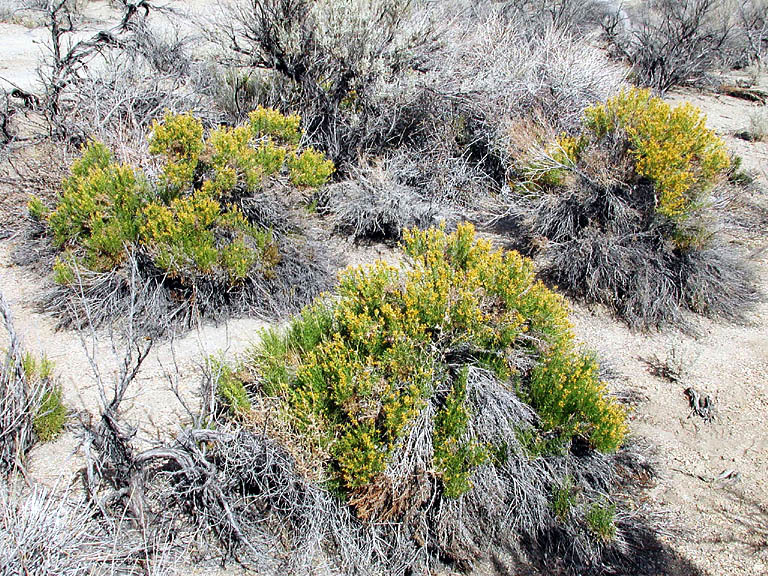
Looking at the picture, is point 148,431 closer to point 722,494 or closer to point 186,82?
point 722,494

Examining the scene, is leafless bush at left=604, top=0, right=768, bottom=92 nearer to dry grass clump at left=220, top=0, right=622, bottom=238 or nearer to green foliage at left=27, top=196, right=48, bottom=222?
dry grass clump at left=220, top=0, right=622, bottom=238

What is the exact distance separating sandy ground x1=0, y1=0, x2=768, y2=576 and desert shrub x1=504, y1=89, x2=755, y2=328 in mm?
270

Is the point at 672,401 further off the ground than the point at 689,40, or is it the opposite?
the point at 689,40

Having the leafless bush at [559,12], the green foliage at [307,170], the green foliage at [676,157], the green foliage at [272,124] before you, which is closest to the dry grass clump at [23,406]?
the green foliage at [307,170]

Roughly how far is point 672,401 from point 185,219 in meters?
4.21

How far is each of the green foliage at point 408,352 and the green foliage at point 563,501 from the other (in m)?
0.31

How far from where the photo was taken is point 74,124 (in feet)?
21.6

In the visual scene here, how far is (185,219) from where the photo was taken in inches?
194

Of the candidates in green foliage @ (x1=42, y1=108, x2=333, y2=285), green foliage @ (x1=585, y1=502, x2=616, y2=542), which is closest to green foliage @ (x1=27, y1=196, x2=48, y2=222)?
green foliage @ (x1=42, y1=108, x2=333, y2=285)

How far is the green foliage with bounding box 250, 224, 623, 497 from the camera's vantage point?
3428mm

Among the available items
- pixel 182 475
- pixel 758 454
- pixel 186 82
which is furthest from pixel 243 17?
pixel 758 454

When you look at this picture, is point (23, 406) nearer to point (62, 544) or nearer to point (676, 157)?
point (62, 544)

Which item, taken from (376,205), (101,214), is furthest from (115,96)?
(376,205)

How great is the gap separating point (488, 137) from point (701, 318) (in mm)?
3565
